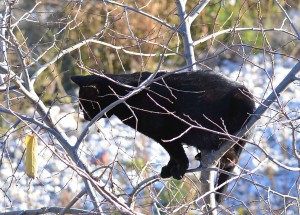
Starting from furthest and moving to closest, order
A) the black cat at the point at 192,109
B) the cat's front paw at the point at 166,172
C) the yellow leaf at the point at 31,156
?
1. the cat's front paw at the point at 166,172
2. the black cat at the point at 192,109
3. the yellow leaf at the point at 31,156

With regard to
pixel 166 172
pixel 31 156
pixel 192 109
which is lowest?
pixel 31 156

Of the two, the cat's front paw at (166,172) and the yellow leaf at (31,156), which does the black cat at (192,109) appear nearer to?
the cat's front paw at (166,172)

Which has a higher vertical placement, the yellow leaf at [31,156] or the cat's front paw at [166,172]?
the cat's front paw at [166,172]

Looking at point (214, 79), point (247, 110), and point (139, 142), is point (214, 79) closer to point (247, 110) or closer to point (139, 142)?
point (247, 110)

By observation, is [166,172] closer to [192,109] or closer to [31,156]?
[192,109]

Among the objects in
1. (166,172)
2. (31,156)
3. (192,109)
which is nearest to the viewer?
(31,156)

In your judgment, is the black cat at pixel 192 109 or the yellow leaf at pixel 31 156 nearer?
the yellow leaf at pixel 31 156

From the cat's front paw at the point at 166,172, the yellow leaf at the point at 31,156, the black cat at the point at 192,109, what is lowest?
the yellow leaf at the point at 31,156

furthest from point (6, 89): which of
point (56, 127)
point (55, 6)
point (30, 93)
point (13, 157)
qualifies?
point (55, 6)

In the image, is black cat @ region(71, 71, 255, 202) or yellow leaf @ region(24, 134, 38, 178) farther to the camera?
black cat @ region(71, 71, 255, 202)

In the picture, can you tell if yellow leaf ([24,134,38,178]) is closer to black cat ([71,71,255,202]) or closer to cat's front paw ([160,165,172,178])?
black cat ([71,71,255,202])

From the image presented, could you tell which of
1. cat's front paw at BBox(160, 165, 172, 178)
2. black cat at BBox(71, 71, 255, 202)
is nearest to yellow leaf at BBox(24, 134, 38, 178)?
black cat at BBox(71, 71, 255, 202)

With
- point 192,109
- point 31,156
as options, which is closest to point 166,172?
point 192,109

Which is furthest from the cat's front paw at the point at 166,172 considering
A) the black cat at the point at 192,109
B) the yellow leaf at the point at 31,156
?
the yellow leaf at the point at 31,156
